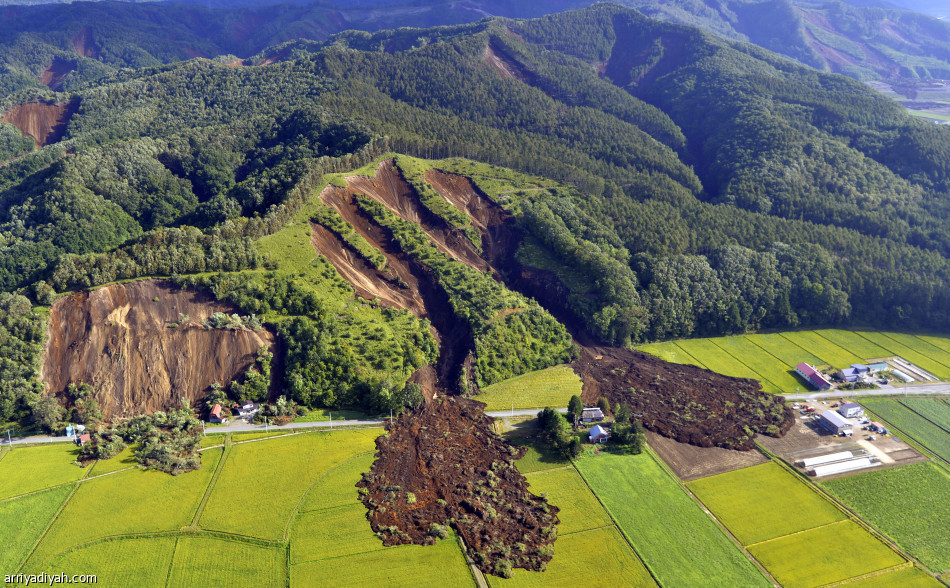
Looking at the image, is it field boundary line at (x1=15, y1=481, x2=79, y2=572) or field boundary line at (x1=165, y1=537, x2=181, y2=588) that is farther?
field boundary line at (x1=15, y1=481, x2=79, y2=572)

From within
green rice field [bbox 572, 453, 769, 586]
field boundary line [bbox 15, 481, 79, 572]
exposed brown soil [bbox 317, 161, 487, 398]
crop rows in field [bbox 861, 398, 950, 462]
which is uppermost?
exposed brown soil [bbox 317, 161, 487, 398]

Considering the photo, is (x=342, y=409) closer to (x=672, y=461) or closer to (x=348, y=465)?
(x=348, y=465)

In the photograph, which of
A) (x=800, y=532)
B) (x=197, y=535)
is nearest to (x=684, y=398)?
(x=800, y=532)

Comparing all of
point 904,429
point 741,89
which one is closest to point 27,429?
point 904,429

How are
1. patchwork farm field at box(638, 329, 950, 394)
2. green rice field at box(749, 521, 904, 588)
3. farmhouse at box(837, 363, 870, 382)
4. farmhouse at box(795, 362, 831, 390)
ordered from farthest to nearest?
patchwork farm field at box(638, 329, 950, 394), farmhouse at box(837, 363, 870, 382), farmhouse at box(795, 362, 831, 390), green rice field at box(749, 521, 904, 588)

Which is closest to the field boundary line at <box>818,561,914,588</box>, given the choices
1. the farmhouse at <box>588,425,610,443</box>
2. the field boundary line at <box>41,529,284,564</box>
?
the farmhouse at <box>588,425,610,443</box>

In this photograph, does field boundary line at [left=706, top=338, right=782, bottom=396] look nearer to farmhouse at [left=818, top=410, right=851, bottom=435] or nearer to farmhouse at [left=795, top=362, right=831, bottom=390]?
farmhouse at [left=795, top=362, right=831, bottom=390]

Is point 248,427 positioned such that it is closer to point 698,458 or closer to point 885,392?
point 698,458

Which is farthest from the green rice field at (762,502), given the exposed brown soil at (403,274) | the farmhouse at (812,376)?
the exposed brown soil at (403,274)
